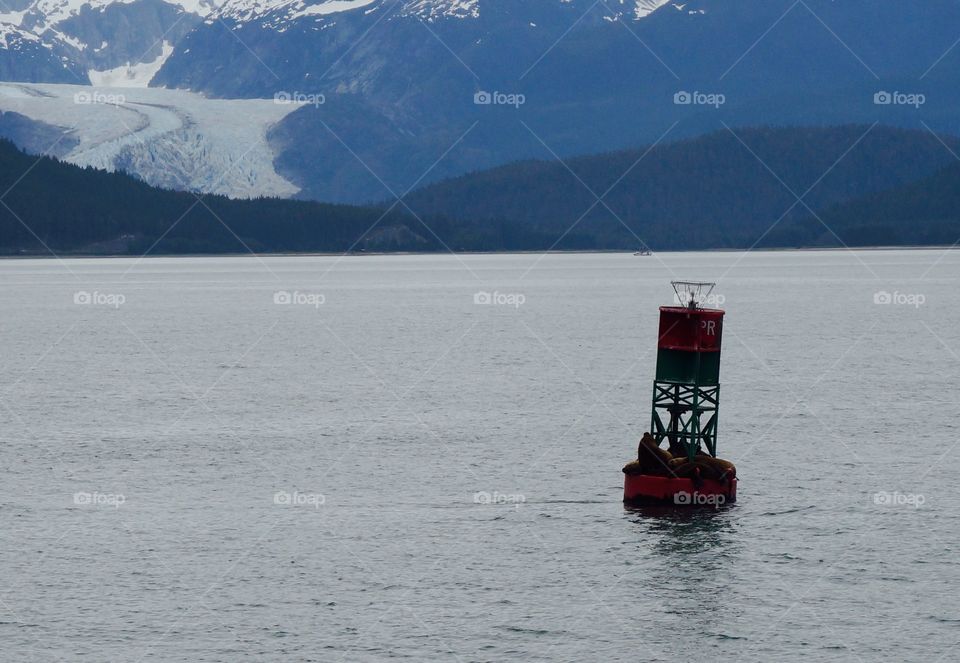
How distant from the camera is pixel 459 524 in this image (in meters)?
52.2

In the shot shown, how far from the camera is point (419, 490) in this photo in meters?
58.3

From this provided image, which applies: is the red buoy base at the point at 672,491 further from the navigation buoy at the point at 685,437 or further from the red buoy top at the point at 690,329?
the red buoy top at the point at 690,329

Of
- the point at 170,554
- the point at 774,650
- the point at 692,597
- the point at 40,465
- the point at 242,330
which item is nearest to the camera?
the point at 774,650

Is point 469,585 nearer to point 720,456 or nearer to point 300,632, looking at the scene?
point 300,632

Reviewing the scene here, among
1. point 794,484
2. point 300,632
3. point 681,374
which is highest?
point 681,374

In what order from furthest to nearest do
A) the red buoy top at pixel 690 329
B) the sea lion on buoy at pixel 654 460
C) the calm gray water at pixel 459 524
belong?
the red buoy top at pixel 690 329 < the sea lion on buoy at pixel 654 460 < the calm gray water at pixel 459 524

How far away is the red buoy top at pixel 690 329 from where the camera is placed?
2138 inches

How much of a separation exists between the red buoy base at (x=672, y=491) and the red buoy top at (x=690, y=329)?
498cm

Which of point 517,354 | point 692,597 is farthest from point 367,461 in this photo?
point 517,354

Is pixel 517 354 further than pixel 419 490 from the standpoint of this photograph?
Yes

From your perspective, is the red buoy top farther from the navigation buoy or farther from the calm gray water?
the calm gray water

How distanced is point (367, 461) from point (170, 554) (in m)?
19.1

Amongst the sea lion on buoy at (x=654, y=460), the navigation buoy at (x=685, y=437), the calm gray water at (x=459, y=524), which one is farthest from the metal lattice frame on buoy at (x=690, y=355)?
the calm gray water at (x=459, y=524)

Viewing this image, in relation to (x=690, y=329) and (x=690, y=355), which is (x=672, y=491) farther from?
(x=690, y=329)
